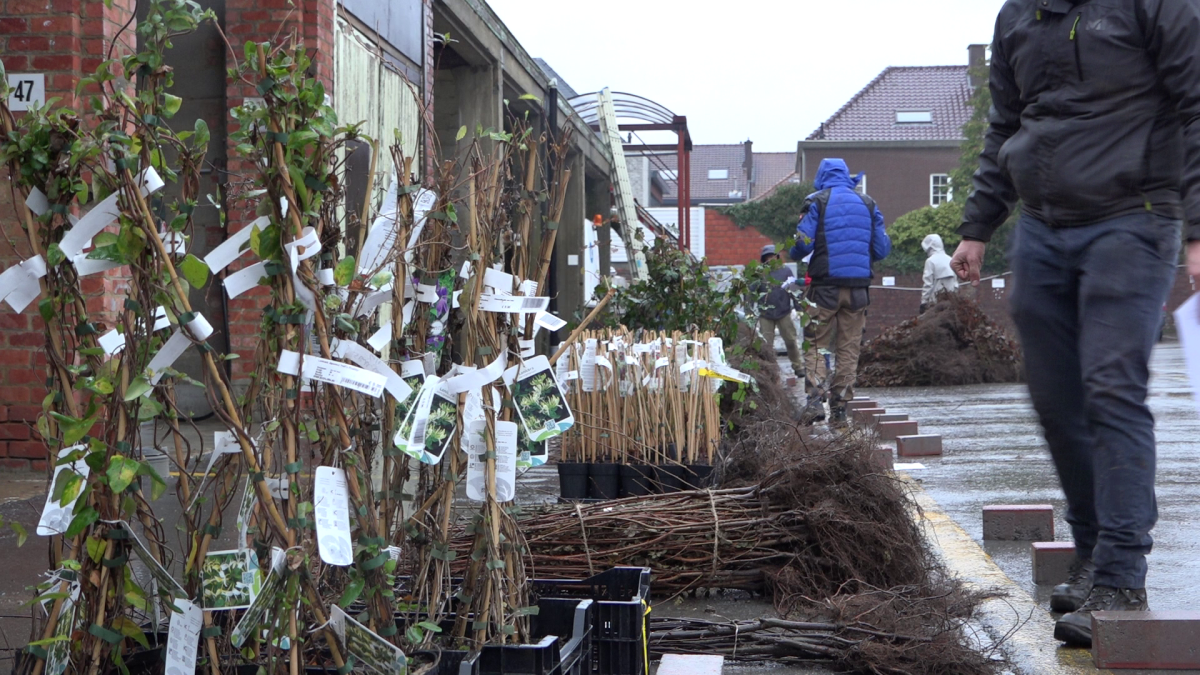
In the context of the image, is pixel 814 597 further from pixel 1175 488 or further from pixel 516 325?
pixel 1175 488

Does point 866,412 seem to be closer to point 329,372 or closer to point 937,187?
point 329,372

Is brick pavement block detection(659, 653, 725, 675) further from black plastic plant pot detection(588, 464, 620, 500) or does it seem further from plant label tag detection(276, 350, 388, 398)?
black plastic plant pot detection(588, 464, 620, 500)

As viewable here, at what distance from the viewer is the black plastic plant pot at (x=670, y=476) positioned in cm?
490

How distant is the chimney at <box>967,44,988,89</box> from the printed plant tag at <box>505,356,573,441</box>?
1626 inches

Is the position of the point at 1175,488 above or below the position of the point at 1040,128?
below

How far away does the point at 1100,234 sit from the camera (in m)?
3.30

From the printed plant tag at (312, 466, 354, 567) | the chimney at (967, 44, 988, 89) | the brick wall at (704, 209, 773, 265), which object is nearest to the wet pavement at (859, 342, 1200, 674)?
the printed plant tag at (312, 466, 354, 567)

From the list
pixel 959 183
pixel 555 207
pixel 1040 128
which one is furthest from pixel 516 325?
pixel 959 183

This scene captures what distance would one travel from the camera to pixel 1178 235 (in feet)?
11.1

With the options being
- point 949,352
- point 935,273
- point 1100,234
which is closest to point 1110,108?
point 1100,234

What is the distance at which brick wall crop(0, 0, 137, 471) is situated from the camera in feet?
19.4

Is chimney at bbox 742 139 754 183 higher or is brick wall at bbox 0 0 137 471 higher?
chimney at bbox 742 139 754 183

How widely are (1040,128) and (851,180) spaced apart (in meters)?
6.37

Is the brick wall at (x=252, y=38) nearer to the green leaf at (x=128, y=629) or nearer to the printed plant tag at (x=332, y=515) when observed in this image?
the green leaf at (x=128, y=629)
